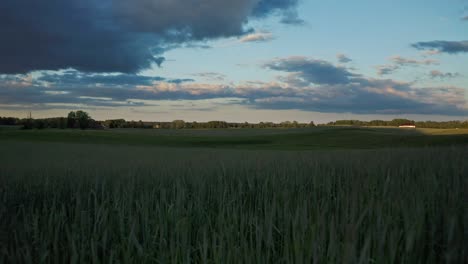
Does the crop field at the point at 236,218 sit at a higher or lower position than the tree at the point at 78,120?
lower

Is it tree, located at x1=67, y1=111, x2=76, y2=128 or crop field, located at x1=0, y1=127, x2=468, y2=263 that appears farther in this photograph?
tree, located at x1=67, y1=111, x2=76, y2=128

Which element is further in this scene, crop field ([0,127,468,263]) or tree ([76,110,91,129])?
tree ([76,110,91,129])

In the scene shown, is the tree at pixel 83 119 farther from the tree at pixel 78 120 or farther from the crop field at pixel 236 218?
the crop field at pixel 236 218

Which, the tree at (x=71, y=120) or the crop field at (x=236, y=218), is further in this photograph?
the tree at (x=71, y=120)

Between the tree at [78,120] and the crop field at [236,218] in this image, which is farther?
the tree at [78,120]

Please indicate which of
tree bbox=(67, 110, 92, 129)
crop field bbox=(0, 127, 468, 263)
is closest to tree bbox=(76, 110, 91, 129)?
tree bbox=(67, 110, 92, 129)

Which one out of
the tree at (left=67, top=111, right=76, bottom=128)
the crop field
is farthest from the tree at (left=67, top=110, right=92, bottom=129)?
the crop field

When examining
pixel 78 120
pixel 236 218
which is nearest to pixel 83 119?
pixel 78 120

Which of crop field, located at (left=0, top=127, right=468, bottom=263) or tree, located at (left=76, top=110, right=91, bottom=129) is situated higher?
tree, located at (left=76, top=110, right=91, bottom=129)

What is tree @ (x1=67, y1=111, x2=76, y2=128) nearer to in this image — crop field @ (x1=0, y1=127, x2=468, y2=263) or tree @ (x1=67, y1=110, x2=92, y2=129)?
tree @ (x1=67, y1=110, x2=92, y2=129)

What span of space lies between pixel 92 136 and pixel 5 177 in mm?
20896

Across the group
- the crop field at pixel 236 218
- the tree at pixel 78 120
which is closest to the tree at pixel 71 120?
the tree at pixel 78 120

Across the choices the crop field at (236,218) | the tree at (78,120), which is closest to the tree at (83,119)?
the tree at (78,120)

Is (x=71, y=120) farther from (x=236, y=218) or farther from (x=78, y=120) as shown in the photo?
(x=236, y=218)
